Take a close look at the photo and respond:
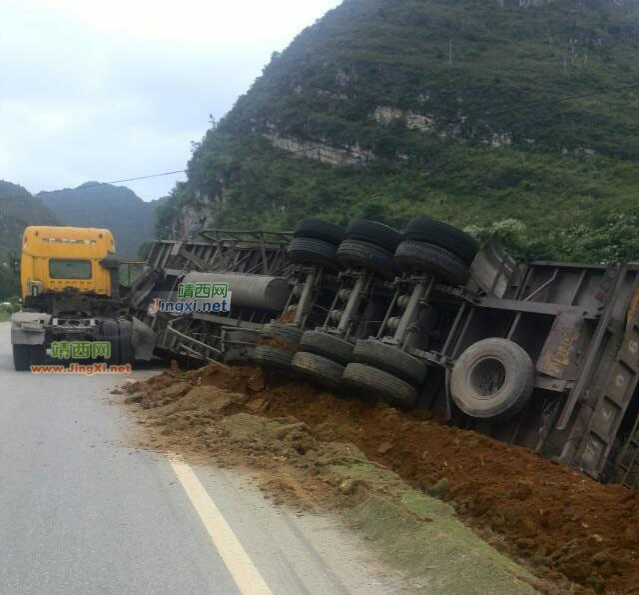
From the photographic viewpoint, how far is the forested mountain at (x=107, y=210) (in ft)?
422

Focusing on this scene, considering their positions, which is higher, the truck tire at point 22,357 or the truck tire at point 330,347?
the truck tire at point 330,347

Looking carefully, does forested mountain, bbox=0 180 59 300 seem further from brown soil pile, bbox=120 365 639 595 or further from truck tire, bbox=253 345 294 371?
brown soil pile, bbox=120 365 639 595

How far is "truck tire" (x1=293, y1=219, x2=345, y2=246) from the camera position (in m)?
11.4

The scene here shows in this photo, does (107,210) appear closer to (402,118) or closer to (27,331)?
(402,118)

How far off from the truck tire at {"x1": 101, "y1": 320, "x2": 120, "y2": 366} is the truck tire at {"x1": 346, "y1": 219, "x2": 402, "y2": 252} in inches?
273

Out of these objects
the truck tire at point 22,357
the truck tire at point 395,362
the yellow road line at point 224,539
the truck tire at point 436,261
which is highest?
the truck tire at point 436,261

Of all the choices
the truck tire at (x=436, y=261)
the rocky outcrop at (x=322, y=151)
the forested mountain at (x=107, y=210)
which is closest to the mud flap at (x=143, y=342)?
the truck tire at (x=436, y=261)

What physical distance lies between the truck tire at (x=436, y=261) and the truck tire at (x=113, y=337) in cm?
798

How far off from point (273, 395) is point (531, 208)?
47.2 m

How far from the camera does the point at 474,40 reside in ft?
310

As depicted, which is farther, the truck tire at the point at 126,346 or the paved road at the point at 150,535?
the truck tire at the point at 126,346

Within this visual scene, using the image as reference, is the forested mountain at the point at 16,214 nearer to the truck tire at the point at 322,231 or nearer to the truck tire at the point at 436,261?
the truck tire at the point at 322,231

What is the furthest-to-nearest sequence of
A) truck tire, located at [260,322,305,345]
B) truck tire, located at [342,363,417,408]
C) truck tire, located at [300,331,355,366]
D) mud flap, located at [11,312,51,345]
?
1. mud flap, located at [11,312,51,345]
2. truck tire, located at [260,322,305,345]
3. truck tire, located at [300,331,355,366]
4. truck tire, located at [342,363,417,408]

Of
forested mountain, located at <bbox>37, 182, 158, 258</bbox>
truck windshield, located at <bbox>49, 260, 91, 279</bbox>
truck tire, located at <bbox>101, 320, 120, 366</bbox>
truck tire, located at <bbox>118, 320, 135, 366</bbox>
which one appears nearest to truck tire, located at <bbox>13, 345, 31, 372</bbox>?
truck tire, located at <bbox>101, 320, 120, 366</bbox>
